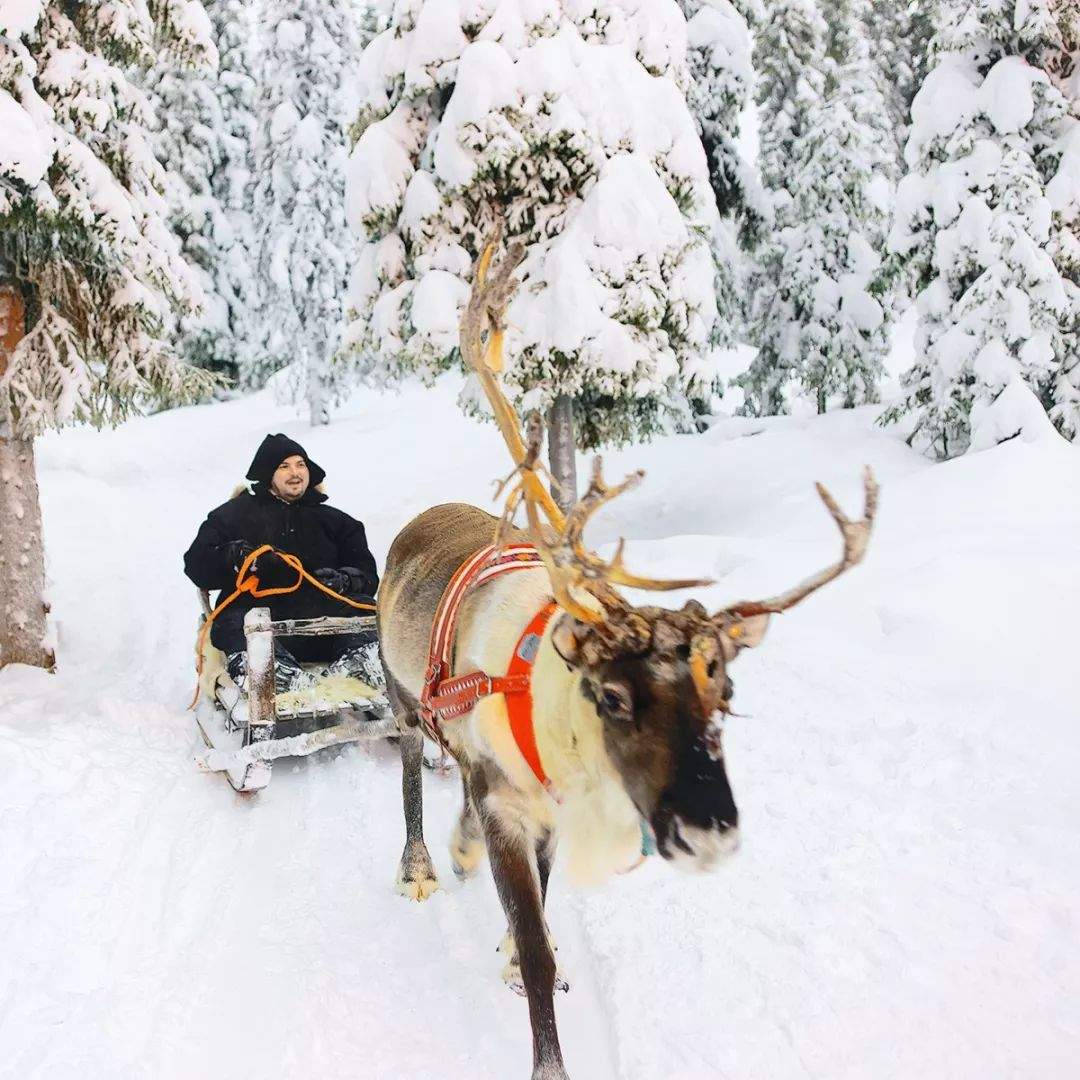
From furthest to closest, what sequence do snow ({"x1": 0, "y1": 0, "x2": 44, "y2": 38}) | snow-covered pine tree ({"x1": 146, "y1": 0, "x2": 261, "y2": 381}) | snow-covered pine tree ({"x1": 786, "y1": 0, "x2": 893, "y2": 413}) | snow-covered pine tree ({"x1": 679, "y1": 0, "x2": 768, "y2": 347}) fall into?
1. snow-covered pine tree ({"x1": 146, "y1": 0, "x2": 261, "y2": 381})
2. snow-covered pine tree ({"x1": 786, "y1": 0, "x2": 893, "y2": 413})
3. snow-covered pine tree ({"x1": 679, "y1": 0, "x2": 768, "y2": 347})
4. snow ({"x1": 0, "y1": 0, "x2": 44, "y2": 38})

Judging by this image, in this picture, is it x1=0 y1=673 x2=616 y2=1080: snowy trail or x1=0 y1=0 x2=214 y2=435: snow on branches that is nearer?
x1=0 y1=673 x2=616 y2=1080: snowy trail

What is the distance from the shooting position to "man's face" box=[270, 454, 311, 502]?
6312mm

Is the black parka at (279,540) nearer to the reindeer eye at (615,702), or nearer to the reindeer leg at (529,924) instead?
the reindeer leg at (529,924)

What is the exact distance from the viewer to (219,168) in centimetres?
2753

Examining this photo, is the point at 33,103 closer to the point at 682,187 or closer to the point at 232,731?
the point at 232,731

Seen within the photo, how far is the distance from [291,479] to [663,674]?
4643 mm

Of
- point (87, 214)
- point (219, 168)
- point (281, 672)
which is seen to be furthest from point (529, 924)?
point (219, 168)

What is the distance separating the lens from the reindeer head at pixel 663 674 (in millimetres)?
2221

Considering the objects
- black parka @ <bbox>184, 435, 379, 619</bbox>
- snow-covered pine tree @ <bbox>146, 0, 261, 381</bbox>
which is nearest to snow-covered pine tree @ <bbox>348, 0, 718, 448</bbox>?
black parka @ <bbox>184, 435, 379, 619</bbox>

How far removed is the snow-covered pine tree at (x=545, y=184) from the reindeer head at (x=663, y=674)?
23.1ft

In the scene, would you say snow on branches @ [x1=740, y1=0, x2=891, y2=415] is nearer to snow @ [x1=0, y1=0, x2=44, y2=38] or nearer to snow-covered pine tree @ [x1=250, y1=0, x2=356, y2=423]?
snow-covered pine tree @ [x1=250, y1=0, x2=356, y2=423]

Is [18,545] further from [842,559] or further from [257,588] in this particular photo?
[842,559]

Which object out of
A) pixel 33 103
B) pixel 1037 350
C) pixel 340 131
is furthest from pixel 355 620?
pixel 340 131

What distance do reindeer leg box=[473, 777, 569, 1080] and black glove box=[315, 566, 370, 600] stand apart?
332cm
